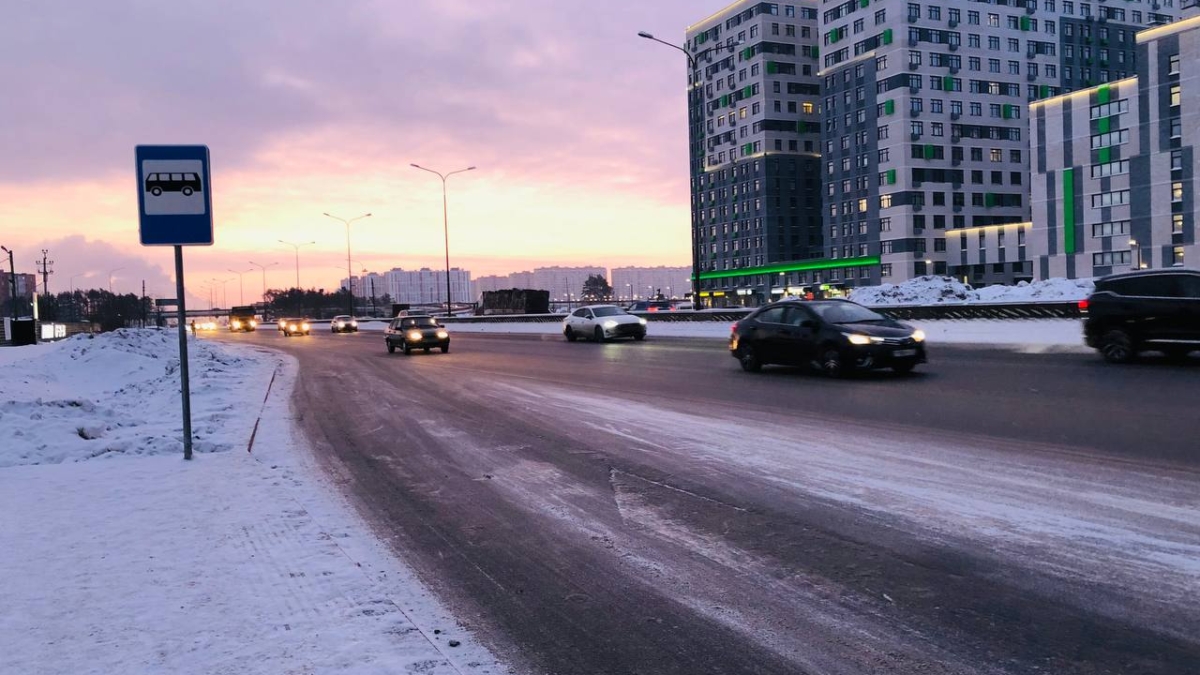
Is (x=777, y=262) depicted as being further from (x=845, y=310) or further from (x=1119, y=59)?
(x=845, y=310)

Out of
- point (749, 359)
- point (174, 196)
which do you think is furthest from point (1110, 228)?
point (174, 196)

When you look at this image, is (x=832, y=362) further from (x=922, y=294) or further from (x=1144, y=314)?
(x=922, y=294)

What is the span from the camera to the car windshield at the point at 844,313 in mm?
14719

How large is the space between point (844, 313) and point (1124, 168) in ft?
237

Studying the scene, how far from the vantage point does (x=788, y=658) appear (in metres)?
3.37

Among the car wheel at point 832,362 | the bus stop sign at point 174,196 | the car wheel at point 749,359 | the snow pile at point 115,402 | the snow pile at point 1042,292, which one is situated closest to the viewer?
the bus stop sign at point 174,196

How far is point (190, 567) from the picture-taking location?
461 centimetres

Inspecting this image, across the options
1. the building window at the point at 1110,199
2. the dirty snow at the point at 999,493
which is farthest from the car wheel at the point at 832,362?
the building window at the point at 1110,199

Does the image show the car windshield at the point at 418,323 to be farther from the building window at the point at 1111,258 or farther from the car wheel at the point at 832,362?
the building window at the point at 1111,258

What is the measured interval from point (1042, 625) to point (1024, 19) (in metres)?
112

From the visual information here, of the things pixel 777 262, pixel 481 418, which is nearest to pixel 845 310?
pixel 481 418

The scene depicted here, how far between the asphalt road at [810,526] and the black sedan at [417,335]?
16.8 meters

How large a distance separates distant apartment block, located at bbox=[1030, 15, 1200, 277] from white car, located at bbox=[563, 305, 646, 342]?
57.4 metres

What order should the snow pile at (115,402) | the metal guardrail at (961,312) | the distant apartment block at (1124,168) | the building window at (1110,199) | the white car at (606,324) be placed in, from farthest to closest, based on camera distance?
the building window at (1110,199), the distant apartment block at (1124,168), the white car at (606,324), the metal guardrail at (961,312), the snow pile at (115,402)
